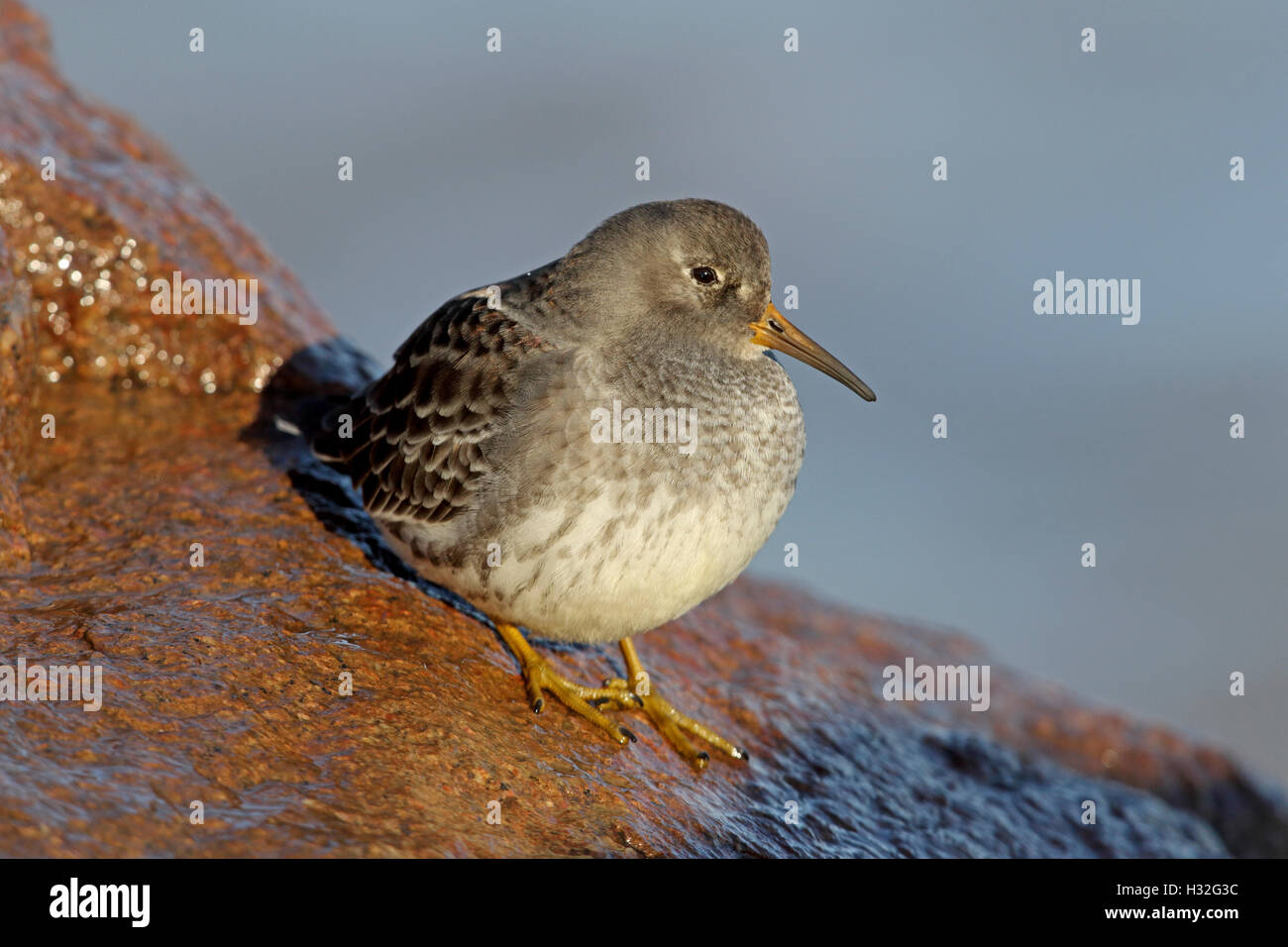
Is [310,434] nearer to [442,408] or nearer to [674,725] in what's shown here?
[442,408]

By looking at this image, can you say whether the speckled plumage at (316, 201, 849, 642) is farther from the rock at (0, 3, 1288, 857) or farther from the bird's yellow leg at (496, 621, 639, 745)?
the rock at (0, 3, 1288, 857)

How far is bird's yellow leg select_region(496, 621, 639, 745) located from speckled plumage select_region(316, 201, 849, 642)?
0.84ft

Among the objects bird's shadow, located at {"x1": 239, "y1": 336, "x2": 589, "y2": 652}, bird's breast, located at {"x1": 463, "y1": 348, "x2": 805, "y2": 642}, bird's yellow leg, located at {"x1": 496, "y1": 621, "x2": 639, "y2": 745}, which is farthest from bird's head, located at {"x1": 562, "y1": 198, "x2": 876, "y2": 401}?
bird's shadow, located at {"x1": 239, "y1": 336, "x2": 589, "y2": 652}

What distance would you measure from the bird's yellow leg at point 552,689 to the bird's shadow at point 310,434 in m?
0.35

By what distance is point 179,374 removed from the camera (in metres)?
7.92

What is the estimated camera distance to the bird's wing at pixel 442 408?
606 cm

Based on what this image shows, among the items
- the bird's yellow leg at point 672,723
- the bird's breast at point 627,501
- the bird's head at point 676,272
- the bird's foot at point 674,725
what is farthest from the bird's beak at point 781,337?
the bird's foot at point 674,725

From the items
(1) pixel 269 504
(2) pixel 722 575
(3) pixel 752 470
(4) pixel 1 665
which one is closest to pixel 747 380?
(3) pixel 752 470

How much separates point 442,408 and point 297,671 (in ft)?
4.92

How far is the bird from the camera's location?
18.4ft

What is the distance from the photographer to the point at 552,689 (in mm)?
6074

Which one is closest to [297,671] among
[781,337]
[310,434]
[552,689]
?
[552,689]

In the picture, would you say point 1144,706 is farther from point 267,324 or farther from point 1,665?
point 1,665
